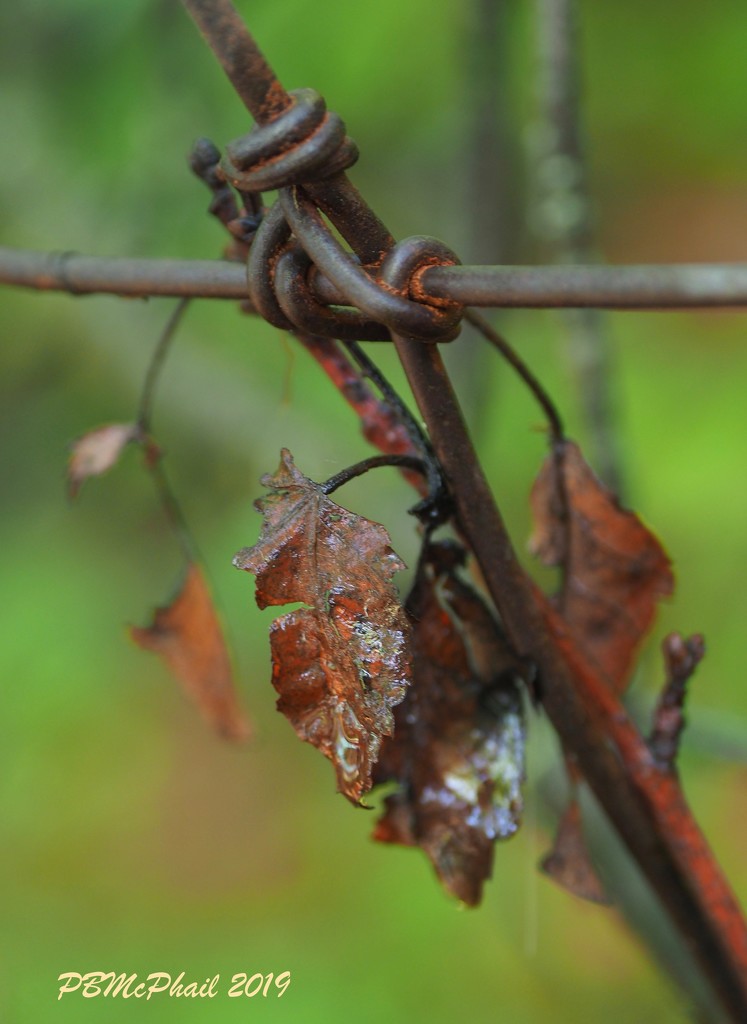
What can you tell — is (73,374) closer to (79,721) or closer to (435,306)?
(79,721)

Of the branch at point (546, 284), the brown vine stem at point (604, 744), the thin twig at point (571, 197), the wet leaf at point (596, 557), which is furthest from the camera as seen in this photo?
the thin twig at point (571, 197)

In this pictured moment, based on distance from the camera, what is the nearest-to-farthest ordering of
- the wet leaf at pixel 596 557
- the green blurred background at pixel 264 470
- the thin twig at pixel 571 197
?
the wet leaf at pixel 596 557 < the thin twig at pixel 571 197 < the green blurred background at pixel 264 470

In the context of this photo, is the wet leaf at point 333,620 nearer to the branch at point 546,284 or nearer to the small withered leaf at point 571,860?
the branch at point 546,284

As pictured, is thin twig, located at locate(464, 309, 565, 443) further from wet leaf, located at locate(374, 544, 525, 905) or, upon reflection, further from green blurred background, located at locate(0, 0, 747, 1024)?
green blurred background, located at locate(0, 0, 747, 1024)

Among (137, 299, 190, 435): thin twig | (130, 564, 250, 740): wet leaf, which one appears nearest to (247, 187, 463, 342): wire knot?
(137, 299, 190, 435): thin twig

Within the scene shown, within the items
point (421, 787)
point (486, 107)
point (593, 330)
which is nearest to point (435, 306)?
point (421, 787)

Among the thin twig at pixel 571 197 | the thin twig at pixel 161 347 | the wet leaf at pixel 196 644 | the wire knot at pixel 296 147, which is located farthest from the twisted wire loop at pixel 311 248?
the thin twig at pixel 571 197
